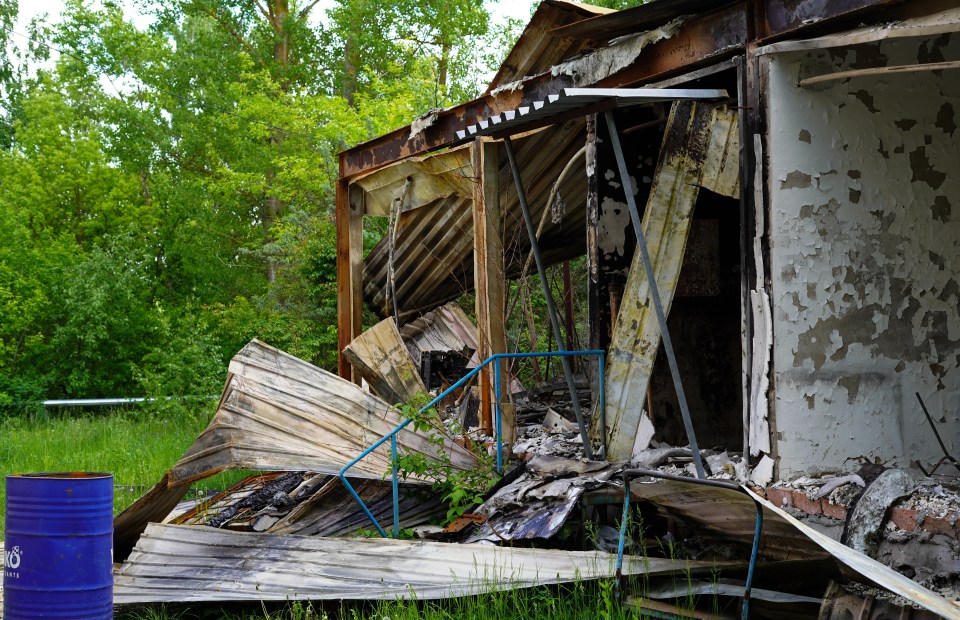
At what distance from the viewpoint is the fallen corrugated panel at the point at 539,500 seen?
5578 mm

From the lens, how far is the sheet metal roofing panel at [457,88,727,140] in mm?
5449

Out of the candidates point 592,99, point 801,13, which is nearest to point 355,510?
point 592,99

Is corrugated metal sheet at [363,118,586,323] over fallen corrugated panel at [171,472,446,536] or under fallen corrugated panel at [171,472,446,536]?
over

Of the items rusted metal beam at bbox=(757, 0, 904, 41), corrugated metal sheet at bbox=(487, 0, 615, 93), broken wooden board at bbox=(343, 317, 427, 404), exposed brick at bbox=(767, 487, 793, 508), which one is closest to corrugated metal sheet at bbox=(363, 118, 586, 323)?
corrugated metal sheet at bbox=(487, 0, 615, 93)

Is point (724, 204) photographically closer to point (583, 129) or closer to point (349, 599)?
point (583, 129)

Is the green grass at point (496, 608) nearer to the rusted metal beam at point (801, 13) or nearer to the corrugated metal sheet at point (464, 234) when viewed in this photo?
the rusted metal beam at point (801, 13)

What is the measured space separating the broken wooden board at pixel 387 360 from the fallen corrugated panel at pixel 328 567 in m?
2.79

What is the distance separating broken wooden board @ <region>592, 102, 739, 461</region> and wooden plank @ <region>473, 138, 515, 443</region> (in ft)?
4.95

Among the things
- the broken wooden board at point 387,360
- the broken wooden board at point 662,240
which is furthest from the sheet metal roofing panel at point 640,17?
the broken wooden board at point 387,360

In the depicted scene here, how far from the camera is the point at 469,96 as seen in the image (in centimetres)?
2327

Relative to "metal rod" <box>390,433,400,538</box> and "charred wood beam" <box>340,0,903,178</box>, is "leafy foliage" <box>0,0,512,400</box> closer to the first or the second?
"charred wood beam" <box>340,0,903,178</box>

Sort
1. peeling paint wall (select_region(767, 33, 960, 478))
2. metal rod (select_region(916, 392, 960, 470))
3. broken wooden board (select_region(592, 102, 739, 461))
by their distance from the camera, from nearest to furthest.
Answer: peeling paint wall (select_region(767, 33, 960, 478))
metal rod (select_region(916, 392, 960, 470))
broken wooden board (select_region(592, 102, 739, 461))

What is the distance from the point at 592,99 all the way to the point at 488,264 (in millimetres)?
2472

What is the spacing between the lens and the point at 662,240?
614 centimetres
